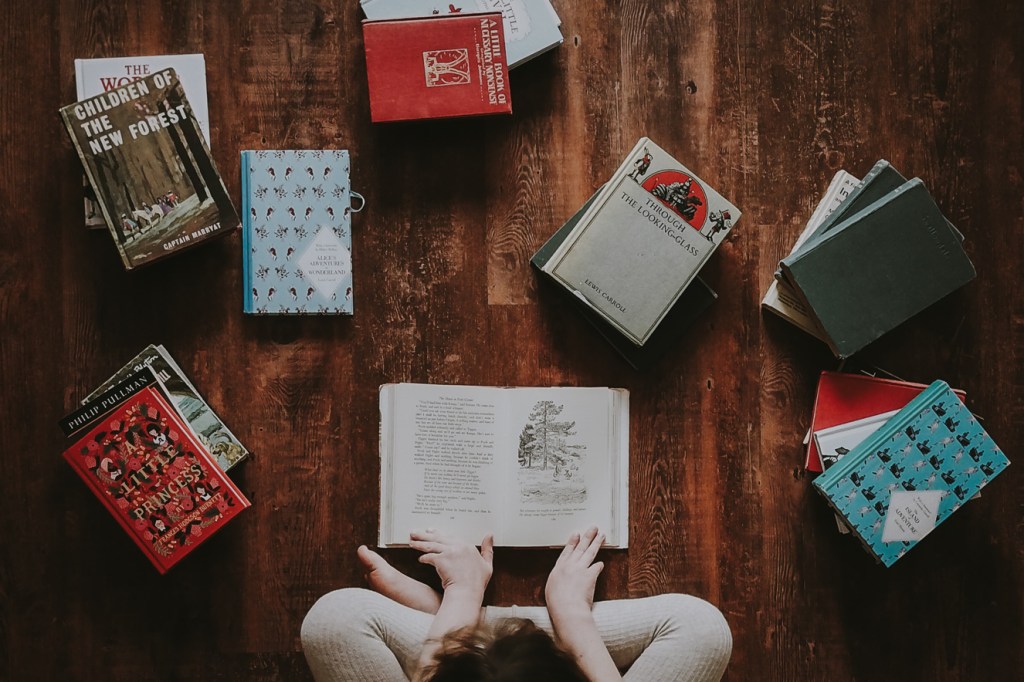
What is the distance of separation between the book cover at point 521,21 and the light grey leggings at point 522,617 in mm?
928

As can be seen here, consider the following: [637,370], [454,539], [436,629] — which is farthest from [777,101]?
[436,629]

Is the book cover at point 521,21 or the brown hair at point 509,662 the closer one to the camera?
the brown hair at point 509,662

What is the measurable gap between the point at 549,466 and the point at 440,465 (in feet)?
0.61

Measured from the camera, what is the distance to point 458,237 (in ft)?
4.25

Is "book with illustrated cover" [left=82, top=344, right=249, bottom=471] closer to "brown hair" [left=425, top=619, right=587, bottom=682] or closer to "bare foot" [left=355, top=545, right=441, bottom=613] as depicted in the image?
"bare foot" [left=355, top=545, right=441, bottom=613]

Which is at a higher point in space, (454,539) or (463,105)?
(463,105)

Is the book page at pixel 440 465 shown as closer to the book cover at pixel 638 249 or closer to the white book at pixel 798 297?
the book cover at pixel 638 249

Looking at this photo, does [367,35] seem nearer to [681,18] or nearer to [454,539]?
[681,18]

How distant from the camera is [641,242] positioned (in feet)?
4.02

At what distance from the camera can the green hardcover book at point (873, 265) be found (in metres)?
1.21

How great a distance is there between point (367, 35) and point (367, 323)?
1.55 ft

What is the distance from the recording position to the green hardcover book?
3.99ft

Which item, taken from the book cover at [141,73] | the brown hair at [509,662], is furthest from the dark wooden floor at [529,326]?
the brown hair at [509,662]

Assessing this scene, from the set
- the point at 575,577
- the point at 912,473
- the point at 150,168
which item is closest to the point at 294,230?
the point at 150,168
